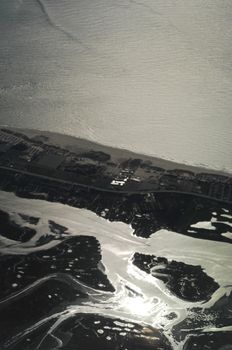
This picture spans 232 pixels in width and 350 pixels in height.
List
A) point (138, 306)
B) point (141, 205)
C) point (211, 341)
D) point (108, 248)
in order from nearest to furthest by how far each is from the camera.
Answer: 1. point (211, 341)
2. point (138, 306)
3. point (108, 248)
4. point (141, 205)

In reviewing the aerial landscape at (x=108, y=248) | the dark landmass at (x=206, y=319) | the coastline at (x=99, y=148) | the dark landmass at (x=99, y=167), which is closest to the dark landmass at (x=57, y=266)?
the aerial landscape at (x=108, y=248)

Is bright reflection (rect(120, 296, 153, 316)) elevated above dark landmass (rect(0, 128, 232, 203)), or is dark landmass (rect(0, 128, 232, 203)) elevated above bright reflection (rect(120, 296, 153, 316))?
dark landmass (rect(0, 128, 232, 203))

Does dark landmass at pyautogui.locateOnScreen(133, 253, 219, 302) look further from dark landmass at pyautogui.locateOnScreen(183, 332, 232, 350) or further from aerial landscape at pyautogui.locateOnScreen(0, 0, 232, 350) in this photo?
dark landmass at pyautogui.locateOnScreen(183, 332, 232, 350)

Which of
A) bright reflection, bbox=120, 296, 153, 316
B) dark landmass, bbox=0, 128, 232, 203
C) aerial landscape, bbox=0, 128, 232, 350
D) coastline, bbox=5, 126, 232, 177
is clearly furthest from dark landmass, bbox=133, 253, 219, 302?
coastline, bbox=5, 126, 232, 177

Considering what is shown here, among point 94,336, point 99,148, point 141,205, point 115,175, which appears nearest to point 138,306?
point 94,336

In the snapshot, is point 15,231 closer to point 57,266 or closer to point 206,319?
point 57,266

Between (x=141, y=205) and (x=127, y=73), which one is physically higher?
(x=127, y=73)

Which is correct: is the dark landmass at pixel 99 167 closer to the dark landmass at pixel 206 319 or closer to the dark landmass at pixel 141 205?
the dark landmass at pixel 141 205
